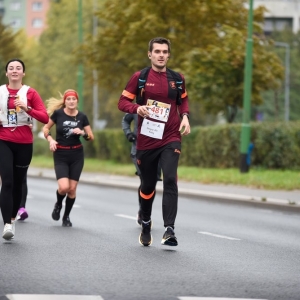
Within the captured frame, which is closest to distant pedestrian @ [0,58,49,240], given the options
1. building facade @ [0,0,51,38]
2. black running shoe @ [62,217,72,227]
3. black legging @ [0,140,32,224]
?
black legging @ [0,140,32,224]

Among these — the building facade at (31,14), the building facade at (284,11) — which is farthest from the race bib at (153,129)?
the building facade at (31,14)

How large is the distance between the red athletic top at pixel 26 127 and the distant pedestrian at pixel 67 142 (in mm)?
2261

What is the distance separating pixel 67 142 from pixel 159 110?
3.41 metres

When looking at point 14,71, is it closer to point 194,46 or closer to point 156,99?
point 156,99

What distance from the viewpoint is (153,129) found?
32.8 ft

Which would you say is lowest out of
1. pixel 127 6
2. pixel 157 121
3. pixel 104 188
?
pixel 104 188

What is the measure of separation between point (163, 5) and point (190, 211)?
61.6 ft

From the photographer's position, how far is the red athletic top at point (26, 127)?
34.7 feet

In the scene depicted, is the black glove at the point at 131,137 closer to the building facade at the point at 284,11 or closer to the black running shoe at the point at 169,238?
the black running shoe at the point at 169,238

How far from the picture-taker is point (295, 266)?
30.3ft

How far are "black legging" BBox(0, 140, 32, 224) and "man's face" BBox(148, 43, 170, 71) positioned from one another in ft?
5.62

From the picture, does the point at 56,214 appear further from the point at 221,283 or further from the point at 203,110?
the point at 203,110

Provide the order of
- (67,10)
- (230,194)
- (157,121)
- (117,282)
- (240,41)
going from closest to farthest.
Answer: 1. (117,282)
2. (157,121)
3. (230,194)
4. (240,41)
5. (67,10)

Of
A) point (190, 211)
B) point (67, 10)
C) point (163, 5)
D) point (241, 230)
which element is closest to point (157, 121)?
point (241, 230)
